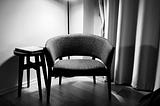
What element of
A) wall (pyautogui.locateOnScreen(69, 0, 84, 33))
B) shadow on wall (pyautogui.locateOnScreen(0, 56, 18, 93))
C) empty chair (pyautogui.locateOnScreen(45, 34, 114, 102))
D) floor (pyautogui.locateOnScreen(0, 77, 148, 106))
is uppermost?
wall (pyautogui.locateOnScreen(69, 0, 84, 33))

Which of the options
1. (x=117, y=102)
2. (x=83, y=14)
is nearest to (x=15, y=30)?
(x=83, y=14)

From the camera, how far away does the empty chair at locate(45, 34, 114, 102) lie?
→ 184 centimetres

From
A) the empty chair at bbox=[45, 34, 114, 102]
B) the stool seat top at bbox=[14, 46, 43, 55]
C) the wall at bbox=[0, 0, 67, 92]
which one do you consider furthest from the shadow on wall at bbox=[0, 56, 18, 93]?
the empty chair at bbox=[45, 34, 114, 102]

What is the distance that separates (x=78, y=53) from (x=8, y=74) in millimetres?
926

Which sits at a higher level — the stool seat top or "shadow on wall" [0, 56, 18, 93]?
the stool seat top

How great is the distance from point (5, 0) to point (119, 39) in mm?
1492

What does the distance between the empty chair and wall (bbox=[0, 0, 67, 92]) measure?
0.33m

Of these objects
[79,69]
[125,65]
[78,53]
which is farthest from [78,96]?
[125,65]

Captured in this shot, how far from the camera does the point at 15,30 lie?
6.86 feet

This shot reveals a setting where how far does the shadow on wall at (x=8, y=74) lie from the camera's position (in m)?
2.08

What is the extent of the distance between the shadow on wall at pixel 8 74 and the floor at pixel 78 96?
0.35 feet

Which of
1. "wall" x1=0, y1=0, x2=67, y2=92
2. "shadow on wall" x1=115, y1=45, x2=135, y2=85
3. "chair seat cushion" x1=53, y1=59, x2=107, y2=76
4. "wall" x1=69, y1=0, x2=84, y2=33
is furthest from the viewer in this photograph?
"wall" x1=69, y1=0, x2=84, y2=33

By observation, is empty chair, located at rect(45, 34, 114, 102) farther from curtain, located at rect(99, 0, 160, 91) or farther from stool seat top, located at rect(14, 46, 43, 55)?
curtain, located at rect(99, 0, 160, 91)

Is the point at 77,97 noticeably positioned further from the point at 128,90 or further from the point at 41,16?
the point at 41,16
